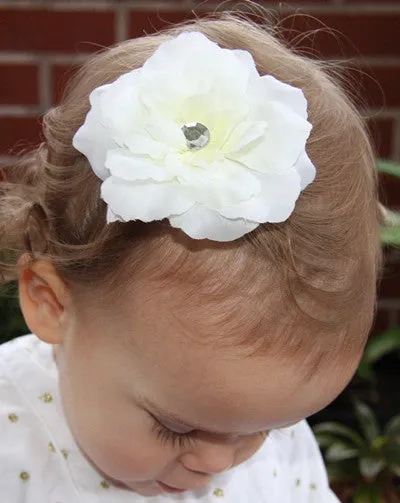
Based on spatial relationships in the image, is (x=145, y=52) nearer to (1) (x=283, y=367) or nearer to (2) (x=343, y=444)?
(1) (x=283, y=367)

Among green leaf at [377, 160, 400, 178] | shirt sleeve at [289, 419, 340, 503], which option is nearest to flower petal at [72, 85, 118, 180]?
shirt sleeve at [289, 419, 340, 503]

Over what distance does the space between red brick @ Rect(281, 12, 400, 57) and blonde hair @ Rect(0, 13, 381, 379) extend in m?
0.96

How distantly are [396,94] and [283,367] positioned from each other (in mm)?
1327

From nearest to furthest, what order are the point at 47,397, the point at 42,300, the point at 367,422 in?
the point at 42,300, the point at 47,397, the point at 367,422

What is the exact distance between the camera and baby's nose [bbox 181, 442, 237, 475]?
3.12 feet

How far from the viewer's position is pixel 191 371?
0.88 meters

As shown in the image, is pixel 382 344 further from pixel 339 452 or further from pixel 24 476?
pixel 24 476

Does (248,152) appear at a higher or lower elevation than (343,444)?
higher

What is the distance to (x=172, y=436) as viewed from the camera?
96 centimetres

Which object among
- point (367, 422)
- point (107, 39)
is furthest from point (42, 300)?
point (367, 422)

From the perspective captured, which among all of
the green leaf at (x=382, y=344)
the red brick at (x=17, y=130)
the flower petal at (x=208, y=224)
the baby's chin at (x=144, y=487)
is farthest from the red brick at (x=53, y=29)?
the flower petal at (x=208, y=224)

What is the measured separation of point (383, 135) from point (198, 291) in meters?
1.33

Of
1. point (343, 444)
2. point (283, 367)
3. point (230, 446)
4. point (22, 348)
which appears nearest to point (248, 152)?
point (283, 367)

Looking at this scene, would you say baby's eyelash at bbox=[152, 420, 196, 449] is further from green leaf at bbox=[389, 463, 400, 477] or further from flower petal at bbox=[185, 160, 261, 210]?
green leaf at bbox=[389, 463, 400, 477]
